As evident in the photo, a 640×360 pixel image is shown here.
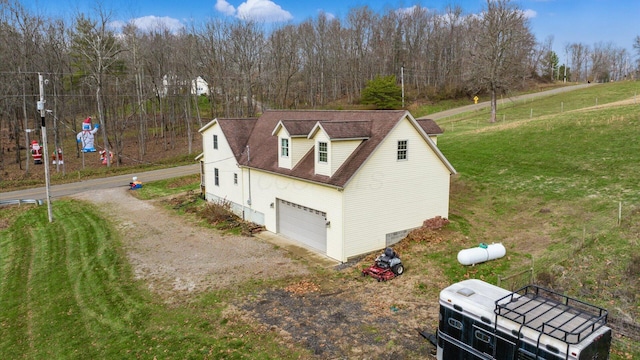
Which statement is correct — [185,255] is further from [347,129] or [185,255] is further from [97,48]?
[97,48]

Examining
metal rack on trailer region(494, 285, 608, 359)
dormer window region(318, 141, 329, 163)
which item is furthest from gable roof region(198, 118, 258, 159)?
metal rack on trailer region(494, 285, 608, 359)

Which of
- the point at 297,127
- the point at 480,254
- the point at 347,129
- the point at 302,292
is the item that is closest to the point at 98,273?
the point at 302,292

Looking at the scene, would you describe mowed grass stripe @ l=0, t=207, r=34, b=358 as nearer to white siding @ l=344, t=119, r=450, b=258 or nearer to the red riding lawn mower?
the red riding lawn mower

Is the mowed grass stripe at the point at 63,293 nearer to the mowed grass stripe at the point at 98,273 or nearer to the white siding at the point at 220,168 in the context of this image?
the mowed grass stripe at the point at 98,273

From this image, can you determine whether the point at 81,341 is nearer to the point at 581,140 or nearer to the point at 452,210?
the point at 452,210

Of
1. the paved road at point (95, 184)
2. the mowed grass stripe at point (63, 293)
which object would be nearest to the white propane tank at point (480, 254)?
the mowed grass stripe at point (63, 293)
